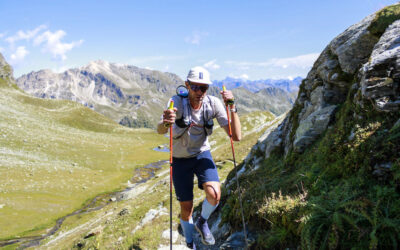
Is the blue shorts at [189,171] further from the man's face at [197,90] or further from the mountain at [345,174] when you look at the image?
the mountain at [345,174]

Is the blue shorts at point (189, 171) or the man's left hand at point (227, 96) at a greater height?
the man's left hand at point (227, 96)

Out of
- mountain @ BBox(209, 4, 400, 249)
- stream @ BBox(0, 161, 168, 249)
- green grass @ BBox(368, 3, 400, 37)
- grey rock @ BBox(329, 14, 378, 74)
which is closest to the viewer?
mountain @ BBox(209, 4, 400, 249)

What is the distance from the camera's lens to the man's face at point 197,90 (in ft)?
23.7

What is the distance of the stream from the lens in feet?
124

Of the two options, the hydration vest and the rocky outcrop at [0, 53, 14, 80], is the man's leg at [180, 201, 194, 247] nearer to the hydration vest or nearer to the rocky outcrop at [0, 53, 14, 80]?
the hydration vest

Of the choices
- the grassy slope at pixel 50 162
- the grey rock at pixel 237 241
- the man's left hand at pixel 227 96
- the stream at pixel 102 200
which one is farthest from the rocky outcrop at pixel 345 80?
the grassy slope at pixel 50 162

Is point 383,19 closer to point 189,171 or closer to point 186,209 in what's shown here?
point 189,171

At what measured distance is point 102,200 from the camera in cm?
5716

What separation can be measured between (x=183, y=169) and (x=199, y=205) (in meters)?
7.50

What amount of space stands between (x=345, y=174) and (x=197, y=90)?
15.4 feet

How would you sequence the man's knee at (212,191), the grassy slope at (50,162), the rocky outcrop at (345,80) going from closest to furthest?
the rocky outcrop at (345,80) < the man's knee at (212,191) < the grassy slope at (50,162)

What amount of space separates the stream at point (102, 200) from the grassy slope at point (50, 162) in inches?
81.0

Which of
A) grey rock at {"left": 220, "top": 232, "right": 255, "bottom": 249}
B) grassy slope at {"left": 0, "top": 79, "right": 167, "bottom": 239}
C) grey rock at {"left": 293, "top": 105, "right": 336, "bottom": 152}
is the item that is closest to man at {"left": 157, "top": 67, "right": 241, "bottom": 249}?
grey rock at {"left": 220, "top": 232, "right": 255, "bottom": 249}

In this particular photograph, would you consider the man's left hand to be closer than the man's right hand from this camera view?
No
